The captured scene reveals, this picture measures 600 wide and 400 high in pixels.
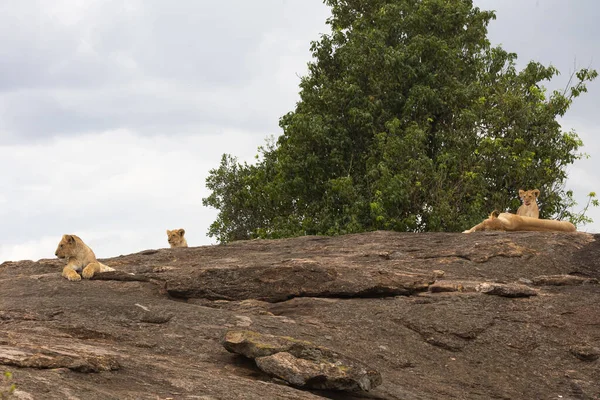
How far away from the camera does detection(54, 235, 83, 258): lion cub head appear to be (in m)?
15.8

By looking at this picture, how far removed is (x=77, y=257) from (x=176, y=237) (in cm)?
592

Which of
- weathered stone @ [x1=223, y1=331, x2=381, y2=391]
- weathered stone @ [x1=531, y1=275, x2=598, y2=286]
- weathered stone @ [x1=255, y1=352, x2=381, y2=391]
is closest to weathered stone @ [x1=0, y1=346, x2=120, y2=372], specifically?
weathered stone @ [x1=223, y1=331, x2=381, y2=391]

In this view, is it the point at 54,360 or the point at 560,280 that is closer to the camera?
the point at 54,360

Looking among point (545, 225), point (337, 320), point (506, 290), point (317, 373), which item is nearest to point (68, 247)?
point (337, 320)

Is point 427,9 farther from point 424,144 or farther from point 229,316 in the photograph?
point 229,316

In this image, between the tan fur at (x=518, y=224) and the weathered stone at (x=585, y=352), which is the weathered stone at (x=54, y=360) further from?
the tan fur at (x=518, y=224)

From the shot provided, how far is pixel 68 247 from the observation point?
1587 centimetres

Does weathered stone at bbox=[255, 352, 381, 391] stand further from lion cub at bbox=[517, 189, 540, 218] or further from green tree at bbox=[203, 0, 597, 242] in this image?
green tree at bbox=[203, 0, 597, 242]

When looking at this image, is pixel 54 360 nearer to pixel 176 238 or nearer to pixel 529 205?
pixel 176 238

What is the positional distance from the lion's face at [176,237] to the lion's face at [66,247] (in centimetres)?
596

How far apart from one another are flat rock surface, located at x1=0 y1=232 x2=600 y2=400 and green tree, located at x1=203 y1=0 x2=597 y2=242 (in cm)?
1316

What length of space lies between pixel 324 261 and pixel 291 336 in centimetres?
359

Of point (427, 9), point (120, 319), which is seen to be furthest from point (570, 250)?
point (427, 9)

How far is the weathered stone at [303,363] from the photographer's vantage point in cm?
1066
